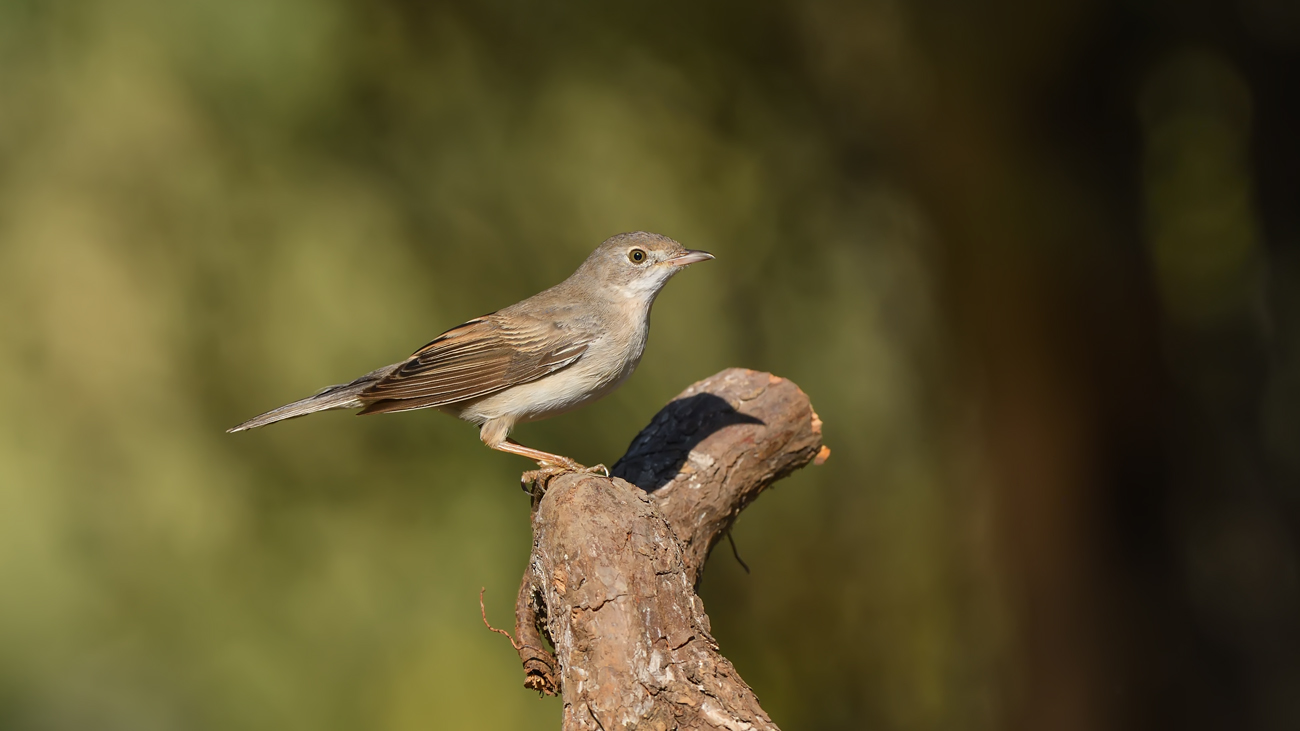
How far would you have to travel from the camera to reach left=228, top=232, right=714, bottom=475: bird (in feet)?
15.7

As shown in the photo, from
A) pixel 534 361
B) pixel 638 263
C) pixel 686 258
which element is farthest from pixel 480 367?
pixel 686 258

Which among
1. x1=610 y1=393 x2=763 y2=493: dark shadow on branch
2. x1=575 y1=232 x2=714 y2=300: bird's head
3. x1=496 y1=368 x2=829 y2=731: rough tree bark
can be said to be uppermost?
x1=575 y1=232 x2=714 y2=300: bird's head

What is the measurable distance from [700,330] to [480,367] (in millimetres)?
3734

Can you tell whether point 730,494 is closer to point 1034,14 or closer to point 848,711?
point 848,711

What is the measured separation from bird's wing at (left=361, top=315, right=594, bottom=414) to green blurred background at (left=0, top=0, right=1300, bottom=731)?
7.87ft

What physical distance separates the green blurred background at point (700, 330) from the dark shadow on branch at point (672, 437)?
2.44 metres

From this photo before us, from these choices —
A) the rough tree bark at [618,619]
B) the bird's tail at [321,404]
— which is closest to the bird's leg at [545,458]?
the rough tree bark at [618,619]

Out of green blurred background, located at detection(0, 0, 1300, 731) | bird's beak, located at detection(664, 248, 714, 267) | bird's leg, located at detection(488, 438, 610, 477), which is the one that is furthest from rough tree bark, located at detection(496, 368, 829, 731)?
green blurred background, located at detection(0, 0, 1300, 731)

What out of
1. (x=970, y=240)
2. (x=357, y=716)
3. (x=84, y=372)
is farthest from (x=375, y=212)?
(x=970, y=240)

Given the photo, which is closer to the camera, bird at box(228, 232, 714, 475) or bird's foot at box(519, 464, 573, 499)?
bird's foot at box(519, 464, 573, 499)

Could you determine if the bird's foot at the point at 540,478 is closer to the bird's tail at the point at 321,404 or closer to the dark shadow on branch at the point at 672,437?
the dark shadow on branch at the point at 672,437

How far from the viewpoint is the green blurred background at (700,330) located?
22.9 ft

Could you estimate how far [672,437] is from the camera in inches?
196

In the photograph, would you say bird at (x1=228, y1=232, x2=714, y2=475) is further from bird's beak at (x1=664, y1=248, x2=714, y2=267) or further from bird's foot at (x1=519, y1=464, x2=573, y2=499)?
bird's foot at (x1=519, y1=464, x2=573, y2=499)
